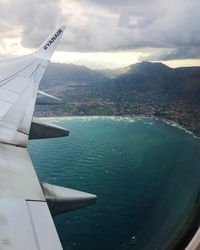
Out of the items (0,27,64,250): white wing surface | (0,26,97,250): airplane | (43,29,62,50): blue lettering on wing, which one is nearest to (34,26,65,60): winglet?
(43,29,62,50): blue lettering on wing

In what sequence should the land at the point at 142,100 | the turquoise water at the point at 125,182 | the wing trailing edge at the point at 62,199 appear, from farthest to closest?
the land at the point at 142,100
the turquoise water at the point at 125,182
the wing trailing edge at the point at 62,199

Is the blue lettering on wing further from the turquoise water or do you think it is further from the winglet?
the turquoise water

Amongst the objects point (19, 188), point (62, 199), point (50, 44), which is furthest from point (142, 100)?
point (19, 188)

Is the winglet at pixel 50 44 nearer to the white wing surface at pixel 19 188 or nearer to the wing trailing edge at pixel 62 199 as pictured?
the white wing surface at pixel 19 188

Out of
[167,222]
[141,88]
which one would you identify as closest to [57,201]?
[167,222]

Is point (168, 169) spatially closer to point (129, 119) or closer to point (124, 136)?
point (124, 136)

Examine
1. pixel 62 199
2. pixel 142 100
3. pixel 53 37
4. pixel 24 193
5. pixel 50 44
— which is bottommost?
pixel 62 199

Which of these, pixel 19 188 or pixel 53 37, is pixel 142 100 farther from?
pixel 19 188

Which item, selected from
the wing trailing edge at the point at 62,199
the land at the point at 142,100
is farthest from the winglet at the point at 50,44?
the land at the point at 142,100
